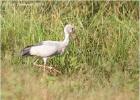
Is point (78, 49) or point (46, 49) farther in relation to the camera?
point (78, 49)

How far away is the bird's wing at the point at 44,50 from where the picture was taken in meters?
6.28

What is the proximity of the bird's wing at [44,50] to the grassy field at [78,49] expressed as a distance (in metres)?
0.20

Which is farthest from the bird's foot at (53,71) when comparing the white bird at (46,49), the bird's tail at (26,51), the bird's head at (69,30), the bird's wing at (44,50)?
the bird's head at (69,30)

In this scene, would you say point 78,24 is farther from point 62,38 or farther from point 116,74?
point 116,74

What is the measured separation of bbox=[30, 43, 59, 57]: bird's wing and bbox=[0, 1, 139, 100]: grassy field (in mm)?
201

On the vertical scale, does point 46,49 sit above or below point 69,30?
below

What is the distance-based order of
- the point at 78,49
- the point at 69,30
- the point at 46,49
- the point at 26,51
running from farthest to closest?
the point at 78,49 → the point at 69,30 → the point at 26,51 → the point at 46,49

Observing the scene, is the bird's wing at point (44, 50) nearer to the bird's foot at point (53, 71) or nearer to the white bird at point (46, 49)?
the white bird at point (46, 49)

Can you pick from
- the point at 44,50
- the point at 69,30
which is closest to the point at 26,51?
the point at 44,50

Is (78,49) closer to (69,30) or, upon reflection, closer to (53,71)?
(69,30)

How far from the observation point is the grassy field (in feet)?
18.0

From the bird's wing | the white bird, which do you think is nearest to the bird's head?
the white bird

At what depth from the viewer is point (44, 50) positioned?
6277 millimetres

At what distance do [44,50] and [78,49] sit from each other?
984 mm
